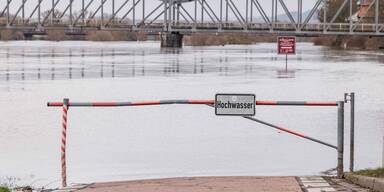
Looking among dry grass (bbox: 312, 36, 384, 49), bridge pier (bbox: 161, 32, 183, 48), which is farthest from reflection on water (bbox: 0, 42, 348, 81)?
dry grass (bbox: 312, 36, 384, 49)

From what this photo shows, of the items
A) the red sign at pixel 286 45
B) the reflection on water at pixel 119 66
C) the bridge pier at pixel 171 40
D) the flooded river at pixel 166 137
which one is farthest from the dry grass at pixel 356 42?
the flooded river at pixel 166 137

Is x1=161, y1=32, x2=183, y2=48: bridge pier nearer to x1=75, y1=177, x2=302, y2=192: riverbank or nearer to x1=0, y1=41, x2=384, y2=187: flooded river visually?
x1=0, y1=41, x2=384, y2=187: flooded river

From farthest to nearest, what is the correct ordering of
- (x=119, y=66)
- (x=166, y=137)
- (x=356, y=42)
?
(x=356, y=42) → (x=119, y=66) → (x=166, y=137)

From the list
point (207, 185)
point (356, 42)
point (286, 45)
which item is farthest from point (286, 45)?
point (356, 42)

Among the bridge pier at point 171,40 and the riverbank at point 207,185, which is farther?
the bridge pier at point 171,40

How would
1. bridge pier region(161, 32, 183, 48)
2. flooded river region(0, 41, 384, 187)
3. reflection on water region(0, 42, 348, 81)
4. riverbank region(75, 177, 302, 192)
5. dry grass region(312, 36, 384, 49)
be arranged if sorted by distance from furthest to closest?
bridge pier region(161, 32, 183, 48), dry grass region(312, 36, 384, 49), reflection on water region(0, 42, 348, 81), flooded river region(0, 41, 384, 187), riverbank region(75, 177, 302, 192)

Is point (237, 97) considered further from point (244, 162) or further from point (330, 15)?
point (330, 15)

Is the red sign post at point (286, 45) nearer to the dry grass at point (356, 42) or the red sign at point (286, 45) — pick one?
the red sign at point (286, 45)

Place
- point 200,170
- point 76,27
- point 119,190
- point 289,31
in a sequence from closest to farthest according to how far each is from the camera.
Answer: point 119,190 < point 200,170 < point 289,31 < point 76,27

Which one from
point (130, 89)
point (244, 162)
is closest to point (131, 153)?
point (244, 162)

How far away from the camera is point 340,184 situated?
1188 centimetres

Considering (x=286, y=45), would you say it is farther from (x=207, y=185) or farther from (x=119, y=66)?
(x=207, y=185)

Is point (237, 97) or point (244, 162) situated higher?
point (237, 97)

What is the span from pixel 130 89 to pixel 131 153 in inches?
687
